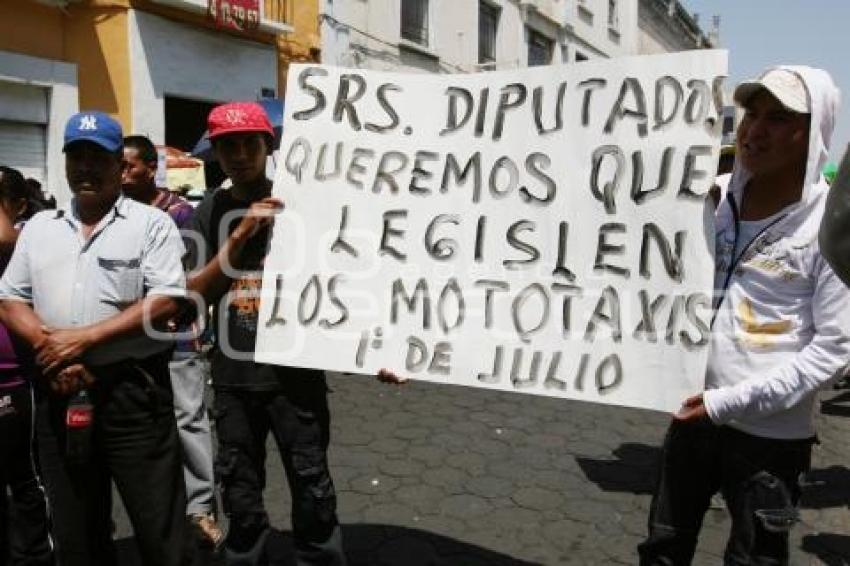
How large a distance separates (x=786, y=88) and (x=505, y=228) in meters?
0.86

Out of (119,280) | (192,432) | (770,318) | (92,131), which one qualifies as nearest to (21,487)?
(192,432)

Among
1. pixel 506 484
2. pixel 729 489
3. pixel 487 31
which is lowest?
pixel 506 484

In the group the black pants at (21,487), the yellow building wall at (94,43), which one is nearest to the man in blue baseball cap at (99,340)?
the black pants at (21,487)

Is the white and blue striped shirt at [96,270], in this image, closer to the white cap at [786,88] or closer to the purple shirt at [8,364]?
the purple shirt at [8,364]

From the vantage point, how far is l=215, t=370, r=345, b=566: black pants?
101 inches

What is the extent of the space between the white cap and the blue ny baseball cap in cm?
200

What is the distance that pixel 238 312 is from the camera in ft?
8.45

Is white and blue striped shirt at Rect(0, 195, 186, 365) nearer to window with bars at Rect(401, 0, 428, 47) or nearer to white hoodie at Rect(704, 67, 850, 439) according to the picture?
white hoodie at Rect(704, 67, 850, 439)

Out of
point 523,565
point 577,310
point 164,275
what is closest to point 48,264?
point 164,275

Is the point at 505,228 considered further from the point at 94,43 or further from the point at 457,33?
the point at 457,33

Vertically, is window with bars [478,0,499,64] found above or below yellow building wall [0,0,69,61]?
above

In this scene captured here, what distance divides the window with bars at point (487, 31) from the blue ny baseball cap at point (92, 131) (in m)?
14.6

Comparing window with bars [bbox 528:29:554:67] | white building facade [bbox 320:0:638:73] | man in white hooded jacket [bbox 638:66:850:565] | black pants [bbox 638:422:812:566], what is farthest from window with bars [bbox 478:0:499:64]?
black pants [bbox 638:422:812:566]

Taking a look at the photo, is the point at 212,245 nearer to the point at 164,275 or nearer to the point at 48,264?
the point at 164,275
